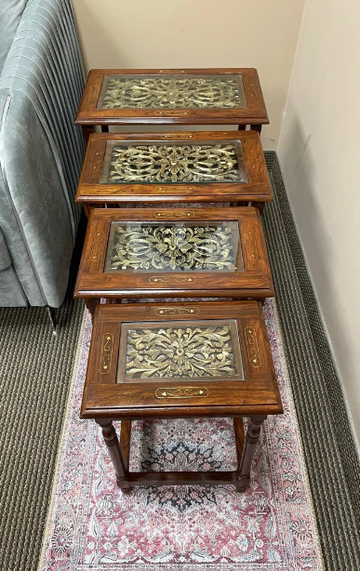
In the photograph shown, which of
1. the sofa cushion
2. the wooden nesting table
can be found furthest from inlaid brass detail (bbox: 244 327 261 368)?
the sofa cushion

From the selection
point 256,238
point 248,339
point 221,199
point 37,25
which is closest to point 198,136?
point 221,199

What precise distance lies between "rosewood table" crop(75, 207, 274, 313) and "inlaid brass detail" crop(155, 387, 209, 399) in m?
0.22

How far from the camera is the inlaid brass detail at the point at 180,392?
85 centimetres

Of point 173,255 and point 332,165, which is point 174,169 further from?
point 332,165

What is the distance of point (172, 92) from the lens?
56.6 inches

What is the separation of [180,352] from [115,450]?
24cm

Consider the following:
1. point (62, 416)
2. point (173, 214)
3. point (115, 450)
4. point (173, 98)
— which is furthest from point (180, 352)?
point (173, 98)

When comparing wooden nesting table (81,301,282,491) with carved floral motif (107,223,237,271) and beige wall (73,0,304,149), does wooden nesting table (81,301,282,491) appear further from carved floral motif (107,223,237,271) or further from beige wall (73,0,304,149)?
beige wall (73,0,304,149)

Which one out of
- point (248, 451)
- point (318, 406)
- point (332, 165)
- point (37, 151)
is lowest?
point (318, 406)

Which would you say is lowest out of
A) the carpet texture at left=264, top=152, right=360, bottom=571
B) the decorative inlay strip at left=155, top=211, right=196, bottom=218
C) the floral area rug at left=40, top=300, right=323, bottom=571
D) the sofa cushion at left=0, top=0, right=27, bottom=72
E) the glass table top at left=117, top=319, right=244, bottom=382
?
the carpet texture at left=264, top=152, right=360, bottom=571

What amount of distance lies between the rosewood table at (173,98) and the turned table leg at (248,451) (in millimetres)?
840

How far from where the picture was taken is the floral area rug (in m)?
1.00

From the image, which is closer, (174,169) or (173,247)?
(173,247)

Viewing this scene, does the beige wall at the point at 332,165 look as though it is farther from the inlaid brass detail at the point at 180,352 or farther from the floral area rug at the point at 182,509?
the inlaid brass detail at the point at 180,352
